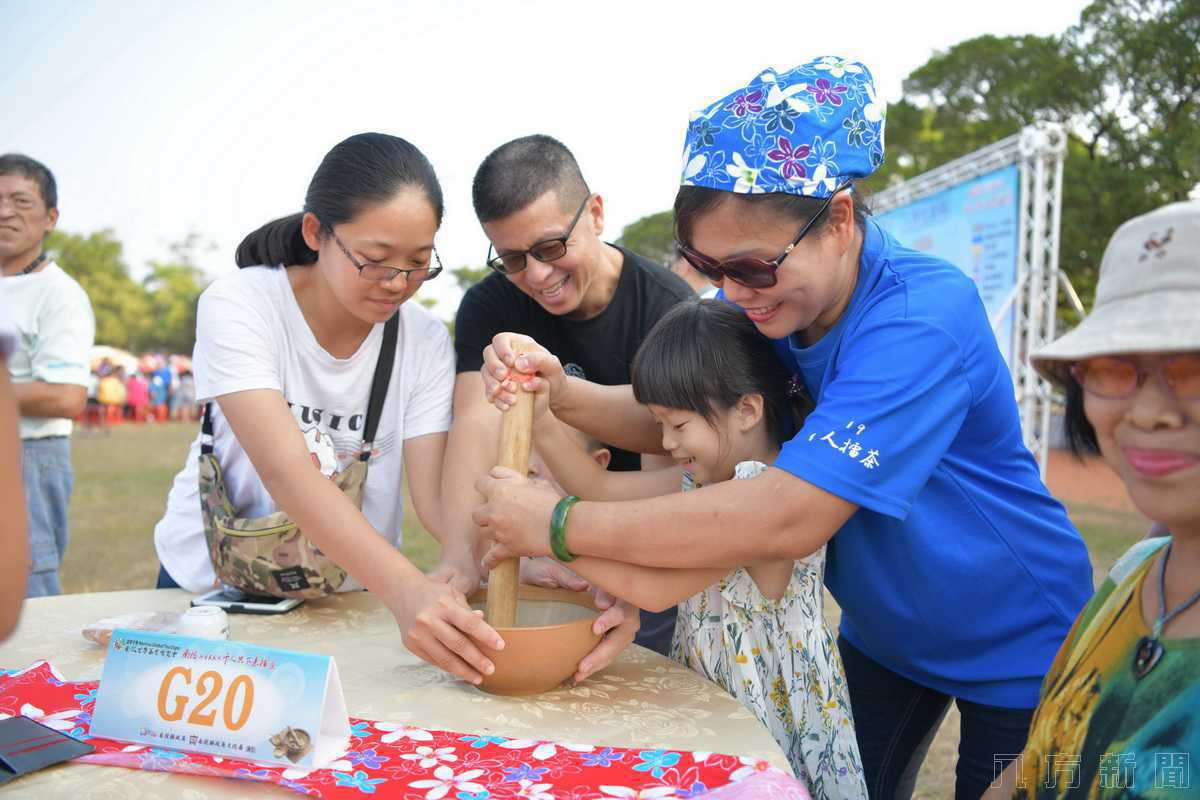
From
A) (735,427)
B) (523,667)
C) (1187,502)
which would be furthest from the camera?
(735,427)

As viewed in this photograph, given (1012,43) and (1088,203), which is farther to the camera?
(1012,43)

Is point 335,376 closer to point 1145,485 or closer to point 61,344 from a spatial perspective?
point 1145,485

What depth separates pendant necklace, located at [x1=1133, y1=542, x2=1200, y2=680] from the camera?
1.11m

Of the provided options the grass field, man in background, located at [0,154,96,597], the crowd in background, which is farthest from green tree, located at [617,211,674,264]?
man in background, located at [0,154,96,597]

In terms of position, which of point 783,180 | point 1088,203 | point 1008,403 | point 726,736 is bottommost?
point 726,736

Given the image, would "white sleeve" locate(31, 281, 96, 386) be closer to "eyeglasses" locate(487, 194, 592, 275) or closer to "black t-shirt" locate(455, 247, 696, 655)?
"black t-shirt" locate(455, 247, 696, 655)

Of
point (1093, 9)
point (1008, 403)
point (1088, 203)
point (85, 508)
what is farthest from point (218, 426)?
point (1093, 9)

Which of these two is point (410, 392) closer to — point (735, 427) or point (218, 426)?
point (218, 426)

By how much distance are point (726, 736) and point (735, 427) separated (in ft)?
2.16

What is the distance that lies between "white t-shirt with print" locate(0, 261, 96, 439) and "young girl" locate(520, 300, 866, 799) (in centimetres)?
281

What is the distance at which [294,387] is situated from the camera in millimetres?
2215

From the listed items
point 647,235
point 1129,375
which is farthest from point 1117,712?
point 647,235

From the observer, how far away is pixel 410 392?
7.80 feet

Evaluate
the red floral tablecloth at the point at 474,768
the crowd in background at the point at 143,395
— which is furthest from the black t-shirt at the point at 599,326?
the crowd in background at the point at 143,395
